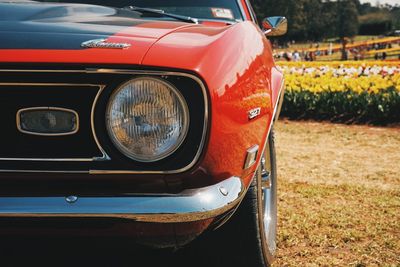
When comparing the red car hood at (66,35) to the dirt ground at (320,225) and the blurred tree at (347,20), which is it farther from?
the blurred tree at (347,20)

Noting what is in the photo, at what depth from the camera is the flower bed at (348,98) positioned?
8.61 m

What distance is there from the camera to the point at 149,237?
1679mm

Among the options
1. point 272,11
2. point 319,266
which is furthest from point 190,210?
point 272,11

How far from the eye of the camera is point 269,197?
2.91 metres

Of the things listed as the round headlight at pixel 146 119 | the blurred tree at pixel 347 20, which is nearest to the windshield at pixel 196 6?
the round headlight at pixel 146 119

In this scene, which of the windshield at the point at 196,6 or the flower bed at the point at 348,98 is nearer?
the windshield at the point at 196,6

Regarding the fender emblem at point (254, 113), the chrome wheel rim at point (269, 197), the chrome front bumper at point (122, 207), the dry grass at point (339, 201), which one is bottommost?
the dry grass at point (339, 201)

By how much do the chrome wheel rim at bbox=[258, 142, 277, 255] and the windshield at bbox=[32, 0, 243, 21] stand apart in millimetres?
775

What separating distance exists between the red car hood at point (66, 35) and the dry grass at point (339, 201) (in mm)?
1449

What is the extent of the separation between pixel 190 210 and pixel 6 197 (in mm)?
531

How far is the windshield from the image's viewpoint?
2.97m

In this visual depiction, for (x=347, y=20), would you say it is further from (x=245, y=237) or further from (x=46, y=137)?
(x=46, y=137)

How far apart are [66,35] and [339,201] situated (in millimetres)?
2729

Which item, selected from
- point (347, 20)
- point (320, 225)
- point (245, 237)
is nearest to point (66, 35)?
point (245, 237)
